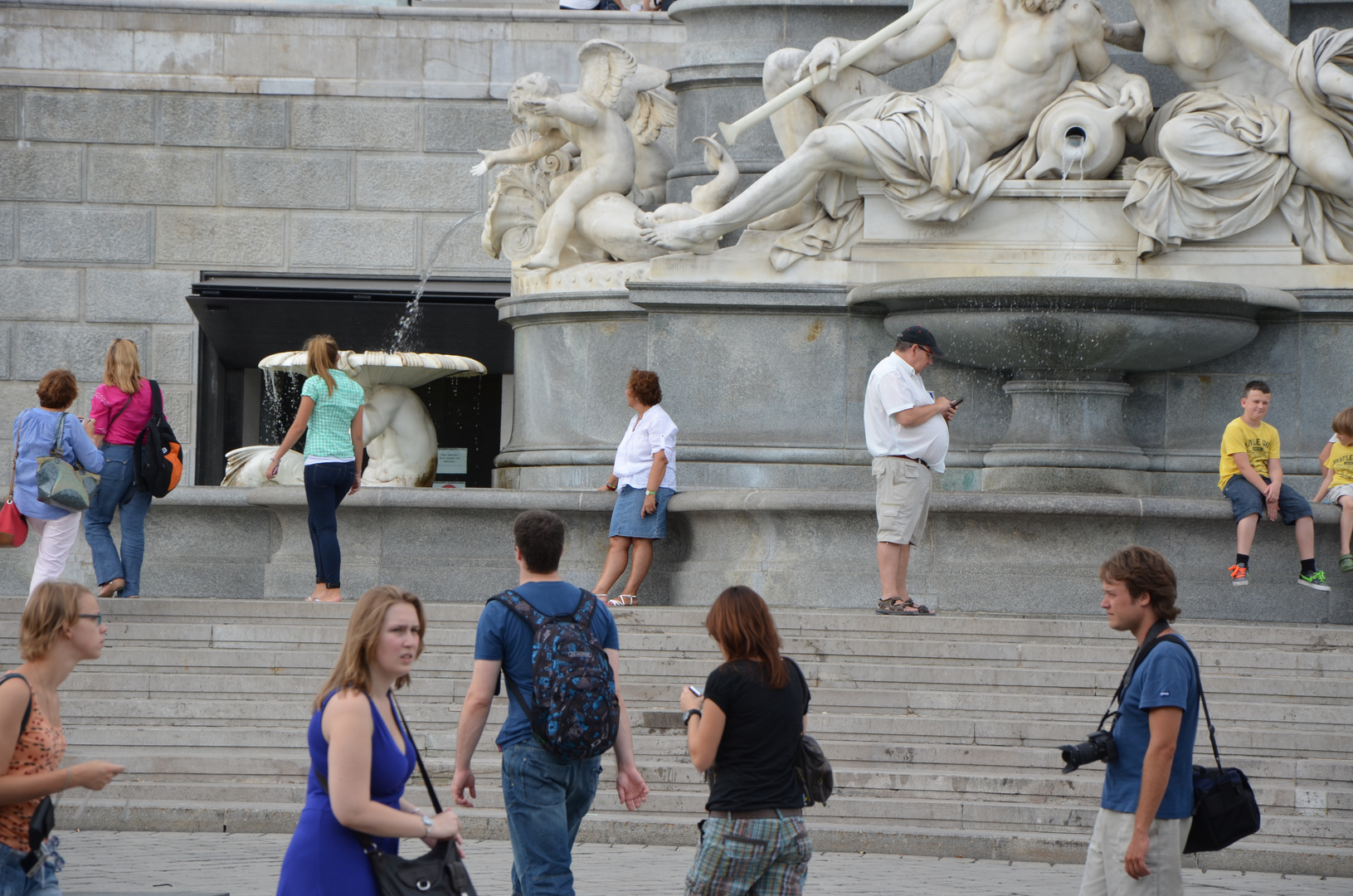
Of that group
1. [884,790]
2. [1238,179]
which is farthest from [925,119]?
[884,790]

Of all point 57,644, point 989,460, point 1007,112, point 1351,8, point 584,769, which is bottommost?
point 584,769

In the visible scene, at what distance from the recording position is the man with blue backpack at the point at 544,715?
5062 millimetres

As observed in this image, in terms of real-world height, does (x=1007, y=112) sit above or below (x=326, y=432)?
above

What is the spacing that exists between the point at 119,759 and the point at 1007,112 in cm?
665

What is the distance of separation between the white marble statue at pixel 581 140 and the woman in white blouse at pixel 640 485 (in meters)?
2.37

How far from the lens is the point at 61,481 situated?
973 cm

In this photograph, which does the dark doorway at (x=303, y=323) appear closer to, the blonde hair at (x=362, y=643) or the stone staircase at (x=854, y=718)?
the stone staircase at (x=854, y=718)

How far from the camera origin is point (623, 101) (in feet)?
43.3

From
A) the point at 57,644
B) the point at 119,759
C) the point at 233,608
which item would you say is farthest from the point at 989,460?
the point at 57,644

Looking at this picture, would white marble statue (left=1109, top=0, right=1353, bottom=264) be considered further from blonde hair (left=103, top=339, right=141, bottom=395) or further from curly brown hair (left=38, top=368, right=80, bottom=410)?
curly brown hair (left=38, top=368, right=80, bottom=410)

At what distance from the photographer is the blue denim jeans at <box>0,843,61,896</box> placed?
4254mm

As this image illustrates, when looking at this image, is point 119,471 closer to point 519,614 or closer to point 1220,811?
point 519,614

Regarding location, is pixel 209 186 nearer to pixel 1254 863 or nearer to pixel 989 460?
pixel 989 460

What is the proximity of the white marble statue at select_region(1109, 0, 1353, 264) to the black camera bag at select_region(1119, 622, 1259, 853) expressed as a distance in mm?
7258
